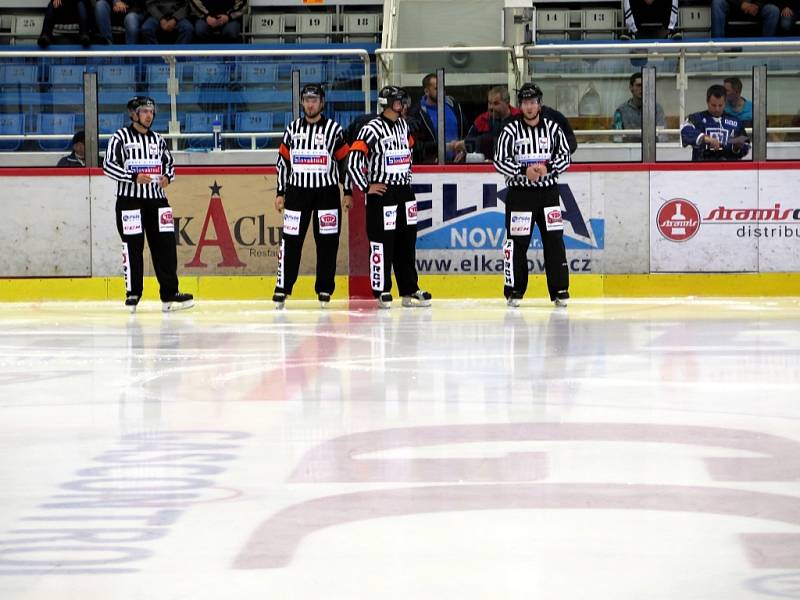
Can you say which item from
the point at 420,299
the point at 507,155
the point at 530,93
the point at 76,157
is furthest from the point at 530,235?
the point at 76,157

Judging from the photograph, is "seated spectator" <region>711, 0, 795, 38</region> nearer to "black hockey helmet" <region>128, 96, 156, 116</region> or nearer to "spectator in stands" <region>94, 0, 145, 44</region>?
"spectator in stands" <region>94, 0, 145, 44</region>

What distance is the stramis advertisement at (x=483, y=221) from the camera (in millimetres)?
14289

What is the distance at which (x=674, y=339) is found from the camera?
9977 millimetres

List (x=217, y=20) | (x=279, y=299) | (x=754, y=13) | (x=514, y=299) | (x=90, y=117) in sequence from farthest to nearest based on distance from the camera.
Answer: (x=217, y=20), (x=754, y=13), (x=90, y=117), (x=279, y=299), (x=514, y=299)

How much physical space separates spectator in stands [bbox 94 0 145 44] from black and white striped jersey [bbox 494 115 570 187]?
7671 mm

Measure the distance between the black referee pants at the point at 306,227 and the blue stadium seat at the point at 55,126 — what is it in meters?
2.46

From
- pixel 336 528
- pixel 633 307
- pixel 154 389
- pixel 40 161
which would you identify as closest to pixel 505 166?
pixel 633 307

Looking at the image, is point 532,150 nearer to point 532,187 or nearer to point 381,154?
point 532,187

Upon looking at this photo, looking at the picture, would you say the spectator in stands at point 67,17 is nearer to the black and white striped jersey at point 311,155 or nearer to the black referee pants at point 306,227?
the black and white striped jersey at point 311,155

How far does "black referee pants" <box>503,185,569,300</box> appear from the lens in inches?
512

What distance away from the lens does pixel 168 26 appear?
62.8ft

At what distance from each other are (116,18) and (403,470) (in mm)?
15414

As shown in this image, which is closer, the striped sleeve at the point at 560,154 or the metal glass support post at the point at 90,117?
the striped sleeve at the point at 560,154

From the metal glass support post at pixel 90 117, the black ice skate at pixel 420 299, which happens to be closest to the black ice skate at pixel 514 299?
the black ice skate at pixel 420 299
